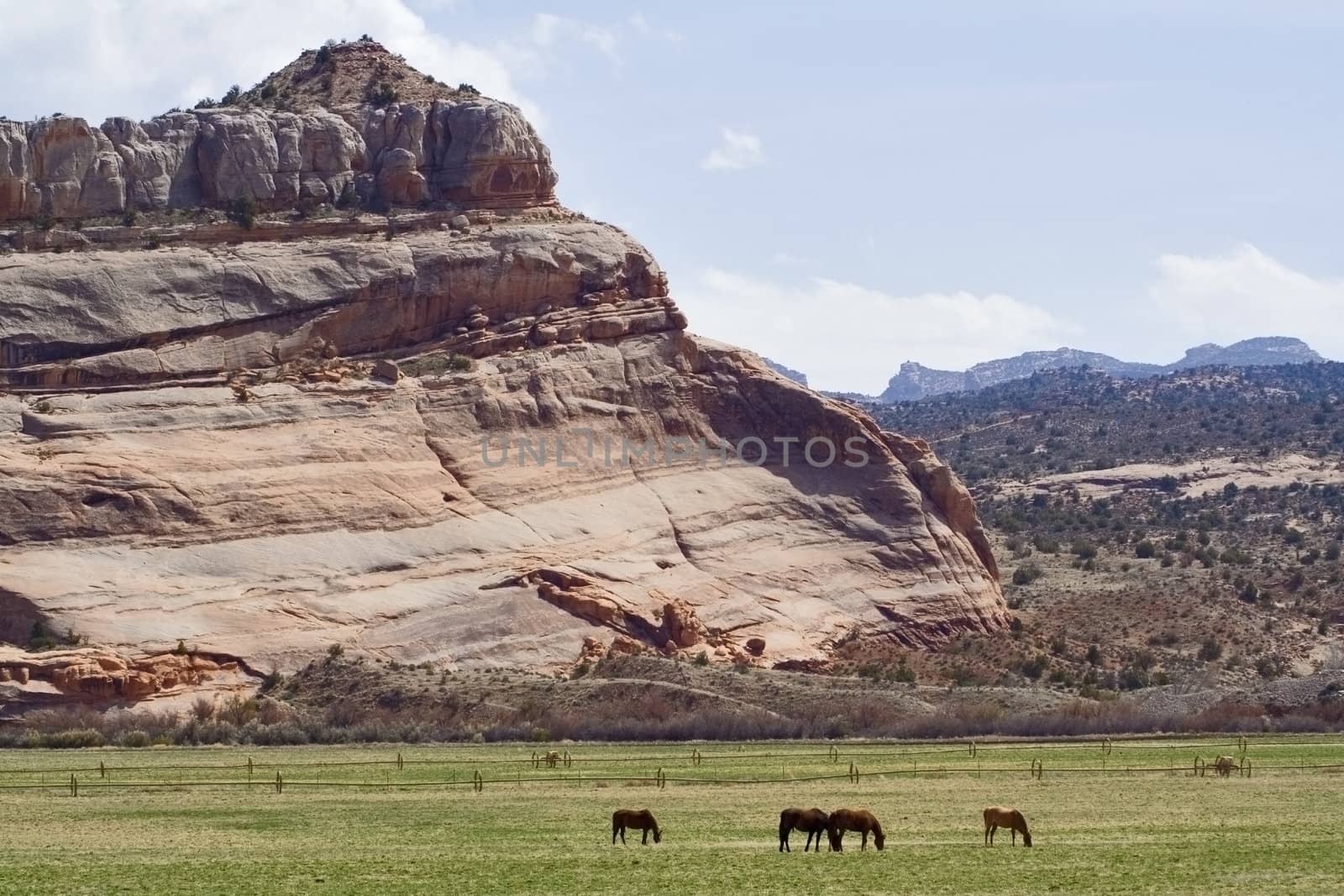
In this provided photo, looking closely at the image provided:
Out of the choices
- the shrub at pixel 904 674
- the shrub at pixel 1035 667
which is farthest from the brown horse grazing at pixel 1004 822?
the shrub at pixel 1035 667

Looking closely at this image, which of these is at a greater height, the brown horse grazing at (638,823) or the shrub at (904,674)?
the shrub at (904,674)

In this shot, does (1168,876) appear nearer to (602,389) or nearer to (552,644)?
(552,644)

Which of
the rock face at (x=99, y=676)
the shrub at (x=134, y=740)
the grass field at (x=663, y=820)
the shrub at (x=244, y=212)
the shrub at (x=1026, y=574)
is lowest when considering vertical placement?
the grass field at (x=663, y=820)

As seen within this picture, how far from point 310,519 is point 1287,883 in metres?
43.0

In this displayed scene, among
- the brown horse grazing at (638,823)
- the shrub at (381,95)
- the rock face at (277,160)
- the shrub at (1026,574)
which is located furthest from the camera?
the shrub at (1026,574)

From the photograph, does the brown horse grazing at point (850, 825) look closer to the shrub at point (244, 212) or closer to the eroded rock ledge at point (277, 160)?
the shrub at point (244, 212)

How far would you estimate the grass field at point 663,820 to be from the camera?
31.6 meters

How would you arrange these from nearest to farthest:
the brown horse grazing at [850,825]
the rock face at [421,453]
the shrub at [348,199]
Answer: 1. the brown horse grazing at [850,825]
2. the rock face at [421,453]
3. the shrub at [348,199]

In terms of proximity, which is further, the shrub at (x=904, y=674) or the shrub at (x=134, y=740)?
the shrub at (x=904, y=674)

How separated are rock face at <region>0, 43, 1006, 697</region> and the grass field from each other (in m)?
8.33

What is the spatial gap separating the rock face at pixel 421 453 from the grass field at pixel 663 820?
833 cm

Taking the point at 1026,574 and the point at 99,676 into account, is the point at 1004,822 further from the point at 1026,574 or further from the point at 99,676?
the point at 1026,574

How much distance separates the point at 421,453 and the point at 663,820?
3400cm

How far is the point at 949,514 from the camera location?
273 feet
